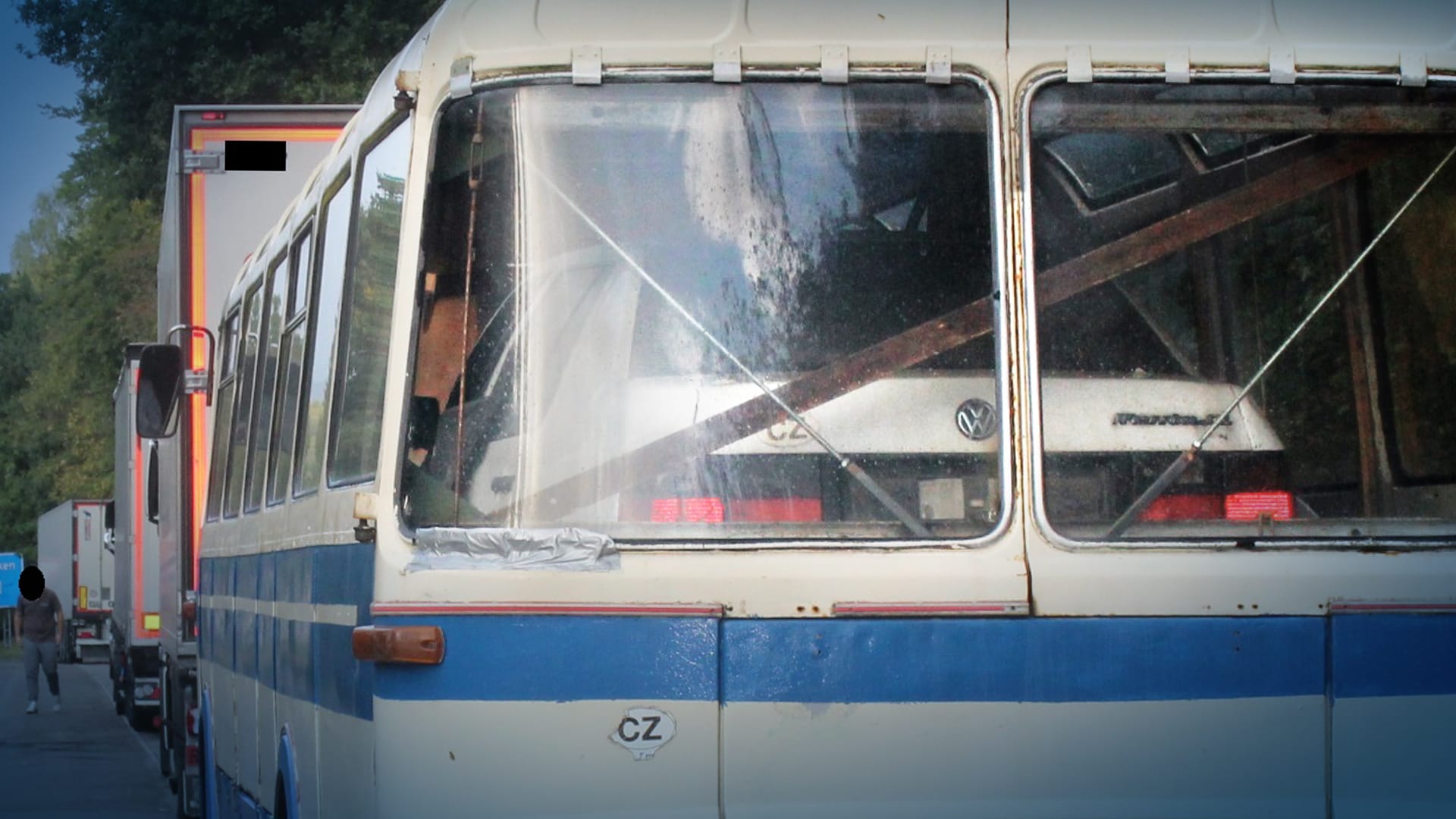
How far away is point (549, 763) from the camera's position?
5.05 metres

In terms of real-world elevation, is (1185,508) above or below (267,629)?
above

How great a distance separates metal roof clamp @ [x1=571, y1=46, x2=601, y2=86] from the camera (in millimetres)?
5309

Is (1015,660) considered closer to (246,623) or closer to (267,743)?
(267,743)

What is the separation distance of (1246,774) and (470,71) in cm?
237

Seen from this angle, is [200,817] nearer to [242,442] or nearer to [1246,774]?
[242,442]

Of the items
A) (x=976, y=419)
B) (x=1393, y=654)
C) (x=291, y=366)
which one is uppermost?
(x=291, y=366)

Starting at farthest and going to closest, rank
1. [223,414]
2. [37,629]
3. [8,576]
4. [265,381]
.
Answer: [8,576] → [37,629] → [223,414] → [265,381]

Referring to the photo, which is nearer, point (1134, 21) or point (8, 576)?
point (1134, 21)

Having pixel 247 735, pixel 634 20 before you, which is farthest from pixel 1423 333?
pixel 247 735

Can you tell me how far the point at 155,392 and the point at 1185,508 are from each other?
6696 mm

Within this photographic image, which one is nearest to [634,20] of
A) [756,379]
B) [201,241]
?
[756,379]

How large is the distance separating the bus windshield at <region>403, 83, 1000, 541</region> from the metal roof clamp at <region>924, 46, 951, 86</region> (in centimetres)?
5

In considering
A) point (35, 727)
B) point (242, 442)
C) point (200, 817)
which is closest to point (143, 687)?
point (35, 727)

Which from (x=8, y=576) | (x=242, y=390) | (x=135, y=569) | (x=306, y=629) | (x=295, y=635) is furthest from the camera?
(x=8, y=576)
